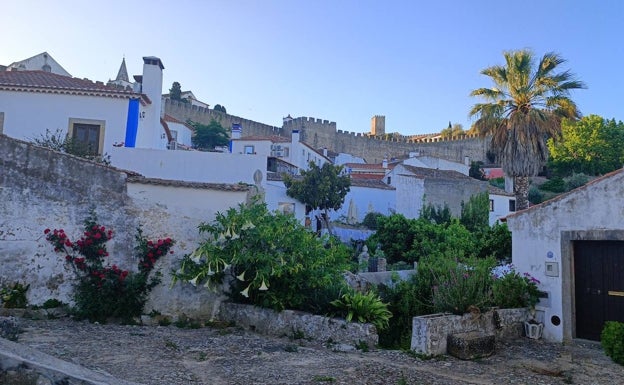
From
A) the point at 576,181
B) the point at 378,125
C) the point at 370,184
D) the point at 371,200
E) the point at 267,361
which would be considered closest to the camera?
the point at 267,361

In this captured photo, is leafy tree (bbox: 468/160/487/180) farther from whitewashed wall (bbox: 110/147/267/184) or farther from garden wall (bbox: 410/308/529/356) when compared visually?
→ garden wall (bbox: 410/308/529/356)

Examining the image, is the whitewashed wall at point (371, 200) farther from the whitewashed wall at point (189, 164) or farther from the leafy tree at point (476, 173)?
the leafy tree at point (476, 173)

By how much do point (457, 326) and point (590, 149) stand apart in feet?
148

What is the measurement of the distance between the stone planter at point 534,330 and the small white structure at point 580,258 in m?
0.14

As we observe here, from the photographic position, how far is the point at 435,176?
105ft

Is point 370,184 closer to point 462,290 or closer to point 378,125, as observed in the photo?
point 462,290

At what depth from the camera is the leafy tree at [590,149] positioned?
44.4 metres

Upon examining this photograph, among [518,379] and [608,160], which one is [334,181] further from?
[608,160]

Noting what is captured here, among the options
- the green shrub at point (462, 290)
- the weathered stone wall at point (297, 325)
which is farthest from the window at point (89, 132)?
the green shrub at point (462, 290)

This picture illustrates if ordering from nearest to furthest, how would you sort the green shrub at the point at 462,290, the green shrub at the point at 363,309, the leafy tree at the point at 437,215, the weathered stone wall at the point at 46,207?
the green shrub at the point at 363,309 < the green shrub at the point at 462,290 < the weathered stone wall at the point at 46,207 < the leafy tree at the point at 437,215

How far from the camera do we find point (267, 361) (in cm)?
686

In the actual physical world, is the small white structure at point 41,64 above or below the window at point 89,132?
above

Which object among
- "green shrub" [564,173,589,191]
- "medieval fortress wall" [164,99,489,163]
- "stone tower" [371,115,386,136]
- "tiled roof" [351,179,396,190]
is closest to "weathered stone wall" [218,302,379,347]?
"tiled roof" [351,179,396,190]

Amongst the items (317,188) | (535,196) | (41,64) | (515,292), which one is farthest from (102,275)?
(41,64)
